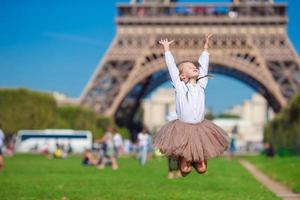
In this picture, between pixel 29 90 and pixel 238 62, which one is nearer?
pixel 238 62

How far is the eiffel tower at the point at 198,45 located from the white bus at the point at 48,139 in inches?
120

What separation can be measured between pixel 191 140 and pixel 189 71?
868 mm

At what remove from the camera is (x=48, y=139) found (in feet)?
214

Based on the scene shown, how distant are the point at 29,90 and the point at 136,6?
1265cm

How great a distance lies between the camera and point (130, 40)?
62.2m

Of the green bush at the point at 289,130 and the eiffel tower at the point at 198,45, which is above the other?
the eiffel tower at the point at 198,45

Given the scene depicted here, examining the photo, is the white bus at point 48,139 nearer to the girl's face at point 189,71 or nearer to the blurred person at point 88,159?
the blurred person at point 88,159

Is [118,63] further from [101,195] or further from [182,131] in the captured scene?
[182,131]

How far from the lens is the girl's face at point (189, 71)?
9.64 metres

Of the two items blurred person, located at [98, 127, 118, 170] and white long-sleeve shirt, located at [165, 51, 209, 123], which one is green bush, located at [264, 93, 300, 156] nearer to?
blurred person, located at [98, 127, 118, 170]

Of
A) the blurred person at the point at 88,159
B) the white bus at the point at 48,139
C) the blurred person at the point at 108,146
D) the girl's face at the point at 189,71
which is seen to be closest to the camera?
the girl's face at the point at 189,71

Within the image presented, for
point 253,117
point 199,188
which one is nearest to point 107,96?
point 199,188

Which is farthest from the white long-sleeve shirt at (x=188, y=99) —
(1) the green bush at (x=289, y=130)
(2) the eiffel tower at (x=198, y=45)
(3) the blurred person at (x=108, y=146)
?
(2) the eiffel tower at (x=198, y=45)

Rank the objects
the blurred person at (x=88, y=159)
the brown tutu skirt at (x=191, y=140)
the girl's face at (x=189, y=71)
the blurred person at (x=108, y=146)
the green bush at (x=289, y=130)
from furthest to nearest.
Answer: the green bush at (x=289, y=130) → the blurred person at (x=88, y=159) → the blurred person at (x=108, y=146) → the girl's face at (x=189, y=71) → the brown tutu skirt at (x=191, y=140)
